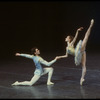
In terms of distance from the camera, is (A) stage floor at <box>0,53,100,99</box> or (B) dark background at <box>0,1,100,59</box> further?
(B) dark background at <box>0,1,100,59</box>

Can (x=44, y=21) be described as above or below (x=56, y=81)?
above

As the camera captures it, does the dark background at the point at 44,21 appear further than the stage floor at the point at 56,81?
Yes

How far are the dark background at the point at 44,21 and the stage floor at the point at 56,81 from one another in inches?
162

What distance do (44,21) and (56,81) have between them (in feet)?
26.7

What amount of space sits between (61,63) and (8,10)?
5.50 meters

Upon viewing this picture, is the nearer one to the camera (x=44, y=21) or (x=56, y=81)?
(x=56, y=81)

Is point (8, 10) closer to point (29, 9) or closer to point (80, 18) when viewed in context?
point (29, 9)

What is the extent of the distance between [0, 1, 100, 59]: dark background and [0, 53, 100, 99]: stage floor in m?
4.11

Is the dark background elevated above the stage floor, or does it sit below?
above

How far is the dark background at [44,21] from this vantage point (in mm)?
13961

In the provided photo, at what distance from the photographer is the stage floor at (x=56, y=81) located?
224 inches

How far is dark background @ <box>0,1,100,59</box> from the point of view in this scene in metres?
14.0

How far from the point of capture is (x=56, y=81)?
6980 millimetres

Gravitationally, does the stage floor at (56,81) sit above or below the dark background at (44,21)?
below
